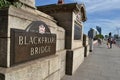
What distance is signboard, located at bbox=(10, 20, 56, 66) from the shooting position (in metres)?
2.85

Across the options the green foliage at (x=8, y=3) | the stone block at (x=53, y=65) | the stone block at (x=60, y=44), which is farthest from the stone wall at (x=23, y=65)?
the stone block at (x=60, y=44)

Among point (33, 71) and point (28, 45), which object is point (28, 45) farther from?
point (33, 71)

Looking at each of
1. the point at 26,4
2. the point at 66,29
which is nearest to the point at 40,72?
the point at 26,4

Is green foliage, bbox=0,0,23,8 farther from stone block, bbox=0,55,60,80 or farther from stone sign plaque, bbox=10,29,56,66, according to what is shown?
stone block, bbox=0,55,60,80

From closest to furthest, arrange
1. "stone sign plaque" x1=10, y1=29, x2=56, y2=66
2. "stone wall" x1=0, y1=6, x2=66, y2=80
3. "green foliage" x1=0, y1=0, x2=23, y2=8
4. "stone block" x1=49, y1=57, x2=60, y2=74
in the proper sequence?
"stone wall" x1=0, y1=6, x2=66, y2=80 → "stone sign plaque" x1=10, y1=29, x2=56, y2=66 → "green foliage" x1=0, y1=0, x2=23, y2=8 → "stone block" x1=49, y1=57, x2=60, y2=74

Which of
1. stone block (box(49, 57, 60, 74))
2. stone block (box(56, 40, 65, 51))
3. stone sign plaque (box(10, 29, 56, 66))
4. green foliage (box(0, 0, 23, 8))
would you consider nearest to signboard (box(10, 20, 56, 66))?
stone sign plaque (box(10, 29, 56, 66))

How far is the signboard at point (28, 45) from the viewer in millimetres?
2846

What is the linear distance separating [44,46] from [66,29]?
3065mm

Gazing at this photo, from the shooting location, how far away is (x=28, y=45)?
3221 millimetres

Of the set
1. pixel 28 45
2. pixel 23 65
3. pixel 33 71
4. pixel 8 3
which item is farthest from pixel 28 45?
pixel 8 3

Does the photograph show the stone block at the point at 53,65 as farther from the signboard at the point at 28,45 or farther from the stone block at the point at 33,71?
the signboard at the point at 28,45

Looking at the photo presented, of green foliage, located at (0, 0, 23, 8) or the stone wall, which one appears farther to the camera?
green foliage, located at (0, 0, 23, 8)

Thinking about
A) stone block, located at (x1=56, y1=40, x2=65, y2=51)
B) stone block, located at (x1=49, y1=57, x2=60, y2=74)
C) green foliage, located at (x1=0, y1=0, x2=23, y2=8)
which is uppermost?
green foliage, located at (x1=0, y1=0, x2=23, y2=8)

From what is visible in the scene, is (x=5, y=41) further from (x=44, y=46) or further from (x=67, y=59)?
(x=67, y=59)
